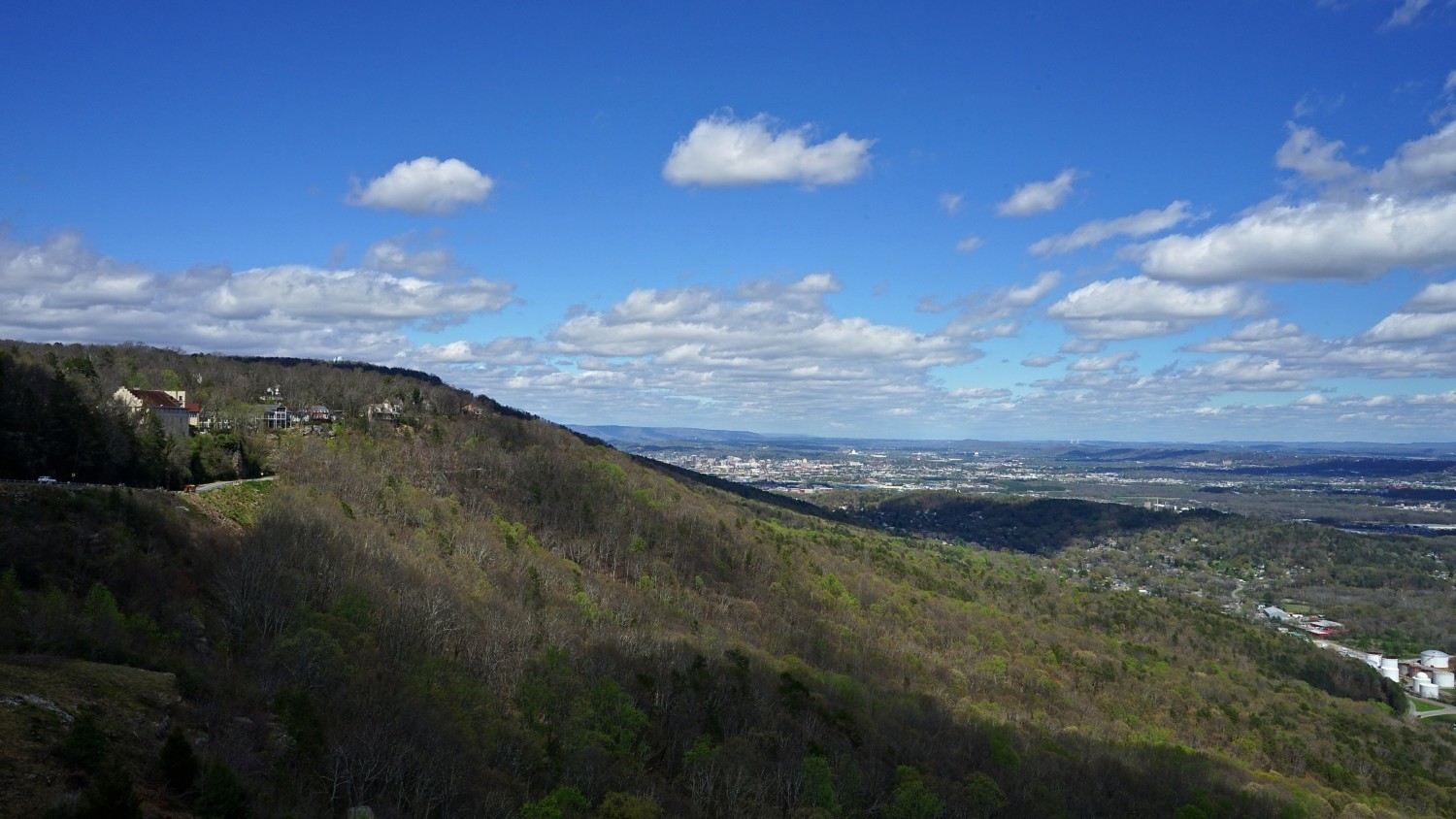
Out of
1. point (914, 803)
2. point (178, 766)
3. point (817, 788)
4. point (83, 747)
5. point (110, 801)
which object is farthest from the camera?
point (914, 803)

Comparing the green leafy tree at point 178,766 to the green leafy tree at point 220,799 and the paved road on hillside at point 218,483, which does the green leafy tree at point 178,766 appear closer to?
the green leafy tree at point 220,799

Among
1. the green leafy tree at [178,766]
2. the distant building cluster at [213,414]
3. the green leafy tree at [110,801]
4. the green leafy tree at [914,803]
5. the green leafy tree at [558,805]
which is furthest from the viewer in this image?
the distant building cluster at [213,414]

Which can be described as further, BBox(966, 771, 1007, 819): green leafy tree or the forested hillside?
BBox(966, 771, 1007, 819): green leafy tree

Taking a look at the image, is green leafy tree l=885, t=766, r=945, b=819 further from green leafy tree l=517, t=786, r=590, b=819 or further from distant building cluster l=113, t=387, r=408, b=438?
distant building cluster l=113, t=387, r=408, b=438

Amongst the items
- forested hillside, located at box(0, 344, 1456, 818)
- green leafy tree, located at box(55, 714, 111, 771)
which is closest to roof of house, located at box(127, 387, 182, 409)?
forested hillside, located at box(0, 344, 1456, 818)

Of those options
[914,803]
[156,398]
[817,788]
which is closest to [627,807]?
[817,788]

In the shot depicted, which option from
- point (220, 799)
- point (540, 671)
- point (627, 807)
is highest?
point (220, 799)

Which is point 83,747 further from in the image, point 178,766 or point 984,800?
point 984,800

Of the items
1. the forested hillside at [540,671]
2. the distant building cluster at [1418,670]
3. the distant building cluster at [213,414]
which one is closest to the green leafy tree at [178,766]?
the forested hillside at [540,671]

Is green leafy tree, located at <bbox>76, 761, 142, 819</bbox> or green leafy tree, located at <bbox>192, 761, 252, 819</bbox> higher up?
green leafy tree, located at <bbox>76, 761, 142, 819</bbox>
